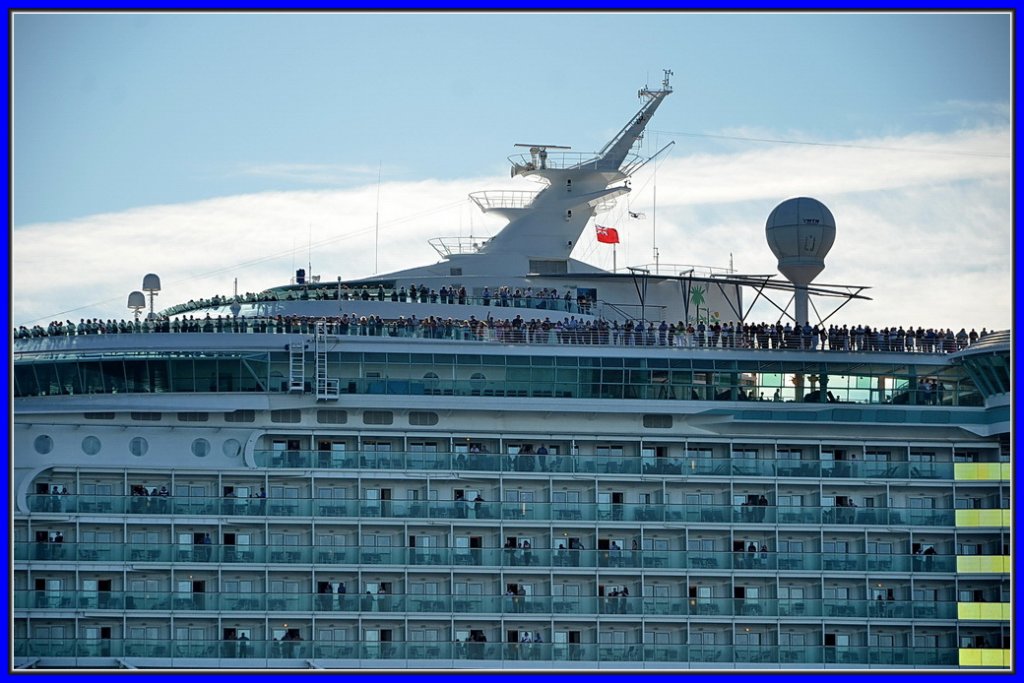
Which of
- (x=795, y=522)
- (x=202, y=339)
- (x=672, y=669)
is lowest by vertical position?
(x=672, y=669)

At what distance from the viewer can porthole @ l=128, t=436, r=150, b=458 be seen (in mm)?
49656

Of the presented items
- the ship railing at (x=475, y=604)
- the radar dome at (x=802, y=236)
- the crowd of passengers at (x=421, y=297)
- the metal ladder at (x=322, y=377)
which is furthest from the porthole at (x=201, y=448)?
the radar dome at (x=802, y=236)

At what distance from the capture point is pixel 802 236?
184ft

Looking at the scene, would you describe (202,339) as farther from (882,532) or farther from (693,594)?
(882,532)

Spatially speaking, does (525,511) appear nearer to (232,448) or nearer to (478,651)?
(478,651)

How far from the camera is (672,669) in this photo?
161 feet

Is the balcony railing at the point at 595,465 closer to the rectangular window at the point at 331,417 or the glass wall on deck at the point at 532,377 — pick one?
Answer: the rectangular window at the point at 331,417

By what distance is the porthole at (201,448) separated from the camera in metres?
49.9

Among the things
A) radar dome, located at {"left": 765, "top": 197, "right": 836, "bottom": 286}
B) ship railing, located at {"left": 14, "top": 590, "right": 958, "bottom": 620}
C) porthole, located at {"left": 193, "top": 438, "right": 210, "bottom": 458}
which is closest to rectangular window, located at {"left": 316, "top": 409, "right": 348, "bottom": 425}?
porthole, located at {"left": 193, "top": 438, "right": 210, "bottom": 458}

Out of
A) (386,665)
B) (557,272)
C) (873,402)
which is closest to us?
(386,665)

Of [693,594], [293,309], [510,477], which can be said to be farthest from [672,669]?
[293,309]

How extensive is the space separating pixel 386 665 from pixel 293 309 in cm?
937

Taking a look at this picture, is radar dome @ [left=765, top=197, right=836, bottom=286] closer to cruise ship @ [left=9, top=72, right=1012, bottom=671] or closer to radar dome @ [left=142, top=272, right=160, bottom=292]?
cruise ship @ [left=9, top=72, right=1012, bottom=671]

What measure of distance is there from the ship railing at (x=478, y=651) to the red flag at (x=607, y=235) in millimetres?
17747
